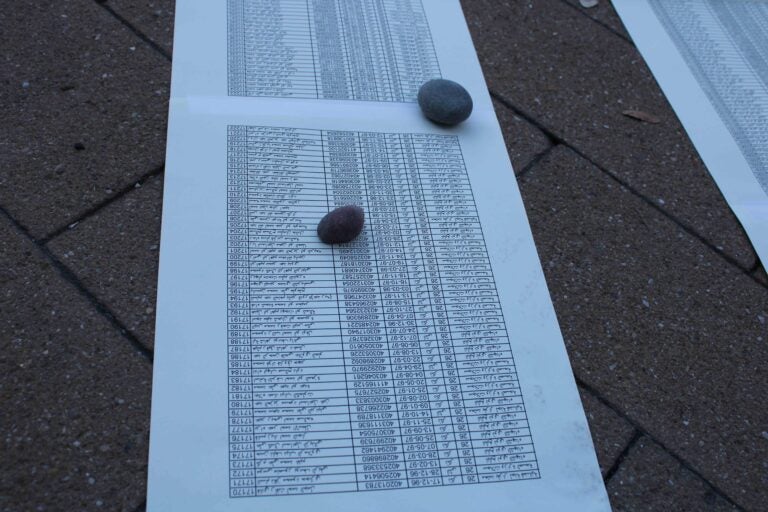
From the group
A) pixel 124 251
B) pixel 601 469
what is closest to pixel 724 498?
pixel 601 469

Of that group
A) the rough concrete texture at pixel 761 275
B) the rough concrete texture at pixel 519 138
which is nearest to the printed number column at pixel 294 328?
the rough concrete texture at pixel 519 138

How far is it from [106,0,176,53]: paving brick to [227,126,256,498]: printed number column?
0.18 m

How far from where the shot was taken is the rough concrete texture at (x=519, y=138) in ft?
2.62

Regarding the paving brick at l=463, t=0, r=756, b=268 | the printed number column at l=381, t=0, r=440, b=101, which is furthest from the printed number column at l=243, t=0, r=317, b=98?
the paving brick at l=463, t=0, r=756, b=268

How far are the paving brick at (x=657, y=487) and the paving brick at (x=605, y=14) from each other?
62cm

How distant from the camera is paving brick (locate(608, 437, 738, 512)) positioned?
593 mm

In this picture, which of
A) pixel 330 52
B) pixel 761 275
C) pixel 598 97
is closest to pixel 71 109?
pixel 330 52

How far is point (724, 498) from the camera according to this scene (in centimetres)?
61

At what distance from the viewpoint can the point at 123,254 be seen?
642mm

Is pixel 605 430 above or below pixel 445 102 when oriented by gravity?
below

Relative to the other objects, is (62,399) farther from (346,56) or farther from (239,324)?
(346,56)

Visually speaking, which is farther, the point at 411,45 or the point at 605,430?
the point at 411,45

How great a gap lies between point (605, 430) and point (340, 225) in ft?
1.03

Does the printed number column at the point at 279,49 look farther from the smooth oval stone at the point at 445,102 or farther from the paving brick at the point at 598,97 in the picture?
the paving brick at the point at 598,97
